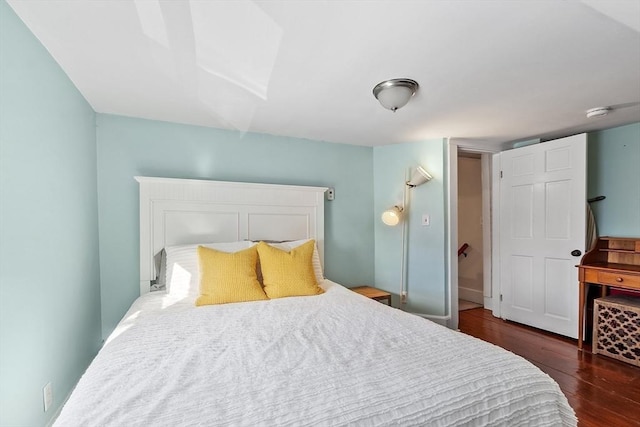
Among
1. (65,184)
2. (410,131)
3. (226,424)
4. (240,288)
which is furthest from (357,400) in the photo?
(410,131)

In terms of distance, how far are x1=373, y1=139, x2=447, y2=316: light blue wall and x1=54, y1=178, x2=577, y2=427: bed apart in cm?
153

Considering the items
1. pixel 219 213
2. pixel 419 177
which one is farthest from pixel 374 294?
pixel 219 213

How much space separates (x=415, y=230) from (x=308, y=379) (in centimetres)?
255

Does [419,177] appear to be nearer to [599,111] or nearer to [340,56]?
[599,111]

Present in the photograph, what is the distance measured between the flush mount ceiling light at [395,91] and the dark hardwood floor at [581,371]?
87.4 inches

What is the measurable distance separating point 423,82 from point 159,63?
154 centimetres

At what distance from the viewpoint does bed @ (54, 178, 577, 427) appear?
2.84ft

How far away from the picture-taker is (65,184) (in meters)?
1.75

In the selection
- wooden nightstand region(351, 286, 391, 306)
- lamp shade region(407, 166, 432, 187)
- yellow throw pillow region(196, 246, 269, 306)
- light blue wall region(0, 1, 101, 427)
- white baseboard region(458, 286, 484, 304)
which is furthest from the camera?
white baseboard region(458, 286, 484, 304)

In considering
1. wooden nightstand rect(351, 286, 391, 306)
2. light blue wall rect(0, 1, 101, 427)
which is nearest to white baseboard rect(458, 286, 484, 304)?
wooden nightstand rect(351, 286, 391, 306)

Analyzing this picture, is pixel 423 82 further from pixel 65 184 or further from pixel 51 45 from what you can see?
pixel 65 184

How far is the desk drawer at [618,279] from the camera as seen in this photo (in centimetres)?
240

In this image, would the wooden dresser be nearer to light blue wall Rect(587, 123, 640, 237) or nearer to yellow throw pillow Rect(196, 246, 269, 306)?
light blue wall Rect(587, 123, 640, 237)

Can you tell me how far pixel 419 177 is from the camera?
310cm
